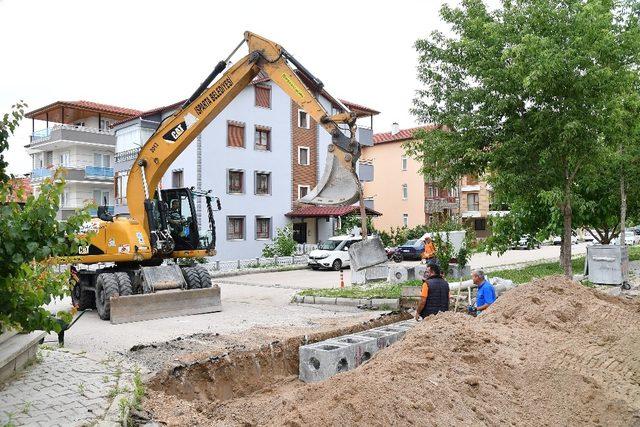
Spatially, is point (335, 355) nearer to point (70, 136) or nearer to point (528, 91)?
point (528, 91)

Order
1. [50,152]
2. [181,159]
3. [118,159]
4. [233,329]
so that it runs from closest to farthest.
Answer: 1. [233,329]
2. [181,159]
3. [118,159]
4. [50,152]

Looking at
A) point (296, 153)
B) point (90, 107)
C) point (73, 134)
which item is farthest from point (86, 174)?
point (296, 153)

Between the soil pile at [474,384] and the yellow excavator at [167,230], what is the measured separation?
439cm

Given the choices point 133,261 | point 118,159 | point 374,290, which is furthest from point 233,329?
point 118,159

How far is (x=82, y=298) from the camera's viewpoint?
47.6 feet

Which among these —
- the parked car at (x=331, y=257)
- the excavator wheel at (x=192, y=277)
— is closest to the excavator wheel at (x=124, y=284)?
the excavator wheel at (x=192, y=277)

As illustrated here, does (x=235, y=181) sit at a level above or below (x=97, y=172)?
below

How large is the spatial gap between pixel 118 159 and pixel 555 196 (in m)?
28.7

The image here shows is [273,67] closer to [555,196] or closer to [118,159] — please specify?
[555,196]

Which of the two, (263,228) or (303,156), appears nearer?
(263,228)

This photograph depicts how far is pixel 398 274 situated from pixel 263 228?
17.5 m

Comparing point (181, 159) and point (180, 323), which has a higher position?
point (181, 159)

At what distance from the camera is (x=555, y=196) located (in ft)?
46.1

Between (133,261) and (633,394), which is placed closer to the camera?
(633,394)
